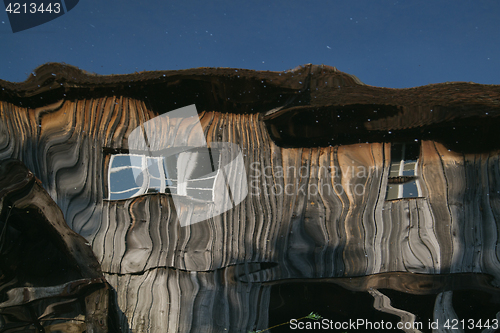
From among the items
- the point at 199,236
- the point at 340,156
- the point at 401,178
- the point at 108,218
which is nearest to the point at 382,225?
the point at 401,178

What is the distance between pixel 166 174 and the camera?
5.53ft

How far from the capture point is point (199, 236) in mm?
1702

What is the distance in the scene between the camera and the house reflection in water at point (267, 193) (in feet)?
5.38

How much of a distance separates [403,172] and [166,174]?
1621mm

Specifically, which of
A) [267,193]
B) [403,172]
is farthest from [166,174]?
[403,172]

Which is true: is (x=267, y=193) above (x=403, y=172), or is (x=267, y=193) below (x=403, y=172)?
below

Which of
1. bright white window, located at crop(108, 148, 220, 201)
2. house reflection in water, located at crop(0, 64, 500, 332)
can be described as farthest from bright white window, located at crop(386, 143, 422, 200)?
bright white window, located at crop(108, 148, 220, 201)

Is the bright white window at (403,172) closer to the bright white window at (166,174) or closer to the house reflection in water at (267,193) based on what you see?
the house reflection in water at (267,193)

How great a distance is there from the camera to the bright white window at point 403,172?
5.65ft

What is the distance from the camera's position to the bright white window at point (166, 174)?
5.48 ft

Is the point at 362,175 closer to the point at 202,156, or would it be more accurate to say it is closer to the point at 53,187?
the point at 202,156

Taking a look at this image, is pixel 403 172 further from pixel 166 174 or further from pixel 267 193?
pixel 166 174

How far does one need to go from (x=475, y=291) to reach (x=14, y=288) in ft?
9.84

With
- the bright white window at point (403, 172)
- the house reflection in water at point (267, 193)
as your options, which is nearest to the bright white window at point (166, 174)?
the house reflection in water at point (267, 193)
